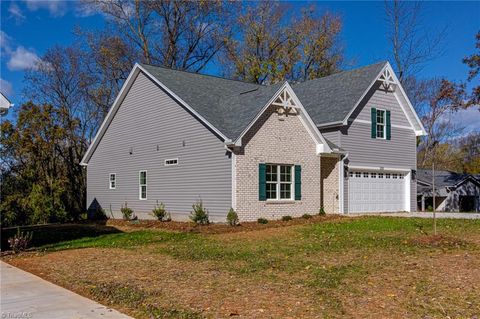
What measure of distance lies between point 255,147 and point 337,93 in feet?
26.0

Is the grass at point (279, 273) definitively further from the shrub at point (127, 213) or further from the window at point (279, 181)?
the shrub at point (127, 213)

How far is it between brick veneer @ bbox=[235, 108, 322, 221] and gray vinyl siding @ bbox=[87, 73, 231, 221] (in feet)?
2.14

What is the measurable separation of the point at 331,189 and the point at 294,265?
13.6m

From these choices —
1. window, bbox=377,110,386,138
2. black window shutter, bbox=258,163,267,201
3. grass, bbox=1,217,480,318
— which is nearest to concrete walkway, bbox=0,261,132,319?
grass, bbox=1,217,480,318

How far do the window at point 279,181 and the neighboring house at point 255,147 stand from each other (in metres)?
0.04

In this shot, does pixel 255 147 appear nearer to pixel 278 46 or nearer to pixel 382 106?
pixel 382 106

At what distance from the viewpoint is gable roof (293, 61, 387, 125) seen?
920 inches

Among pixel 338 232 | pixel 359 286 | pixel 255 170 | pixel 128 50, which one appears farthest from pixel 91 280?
pixel 128 50

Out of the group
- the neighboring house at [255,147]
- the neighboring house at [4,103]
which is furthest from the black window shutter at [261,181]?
the neighboring house at [4,103]

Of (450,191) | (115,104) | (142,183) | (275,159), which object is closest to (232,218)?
(275,159)

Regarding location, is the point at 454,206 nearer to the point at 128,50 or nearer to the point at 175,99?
the point at 175,99

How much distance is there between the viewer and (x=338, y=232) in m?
15.4

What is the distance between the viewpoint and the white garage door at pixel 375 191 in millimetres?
23812

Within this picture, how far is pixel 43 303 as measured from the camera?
7.05 meters
